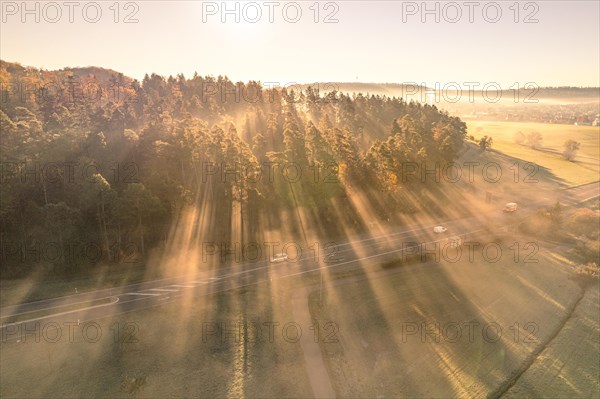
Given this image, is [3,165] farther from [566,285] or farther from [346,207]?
[566,285]

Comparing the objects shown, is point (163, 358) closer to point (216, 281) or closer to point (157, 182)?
point (216, 281)

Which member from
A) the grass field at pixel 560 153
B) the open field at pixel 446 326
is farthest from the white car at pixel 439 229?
the grass field at pixel 560 153

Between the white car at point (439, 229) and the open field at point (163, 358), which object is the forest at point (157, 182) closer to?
the white car at point (439, 229)

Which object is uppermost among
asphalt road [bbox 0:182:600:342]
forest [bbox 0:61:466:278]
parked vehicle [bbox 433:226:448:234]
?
forest [bbox 0:61:466:278]

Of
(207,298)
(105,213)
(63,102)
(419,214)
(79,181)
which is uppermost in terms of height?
(63,102)

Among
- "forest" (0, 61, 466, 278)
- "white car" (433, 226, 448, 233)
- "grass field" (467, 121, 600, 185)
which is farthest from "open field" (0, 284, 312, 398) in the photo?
"grass field" (467, 121, 600, 185)

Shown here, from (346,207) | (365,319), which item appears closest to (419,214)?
(346,207)

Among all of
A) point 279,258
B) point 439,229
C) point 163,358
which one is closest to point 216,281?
point 279,258

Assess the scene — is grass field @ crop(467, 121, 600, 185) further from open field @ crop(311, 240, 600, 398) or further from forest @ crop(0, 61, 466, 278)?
open field @ crop(311, 240, 600, 398)

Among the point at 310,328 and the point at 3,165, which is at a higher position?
the point at 3,165

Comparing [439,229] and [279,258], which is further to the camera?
[439,229]

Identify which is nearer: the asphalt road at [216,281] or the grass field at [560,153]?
the asphalt road at [216,281]
